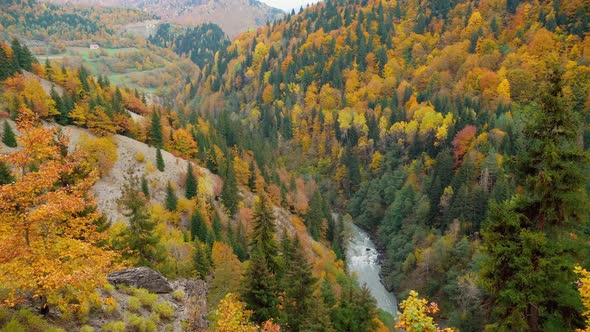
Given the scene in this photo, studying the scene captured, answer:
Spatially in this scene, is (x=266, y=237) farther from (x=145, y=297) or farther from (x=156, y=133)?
(x=156, y=133)

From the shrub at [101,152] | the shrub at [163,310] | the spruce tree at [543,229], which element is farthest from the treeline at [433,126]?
the shrub at [101,152]

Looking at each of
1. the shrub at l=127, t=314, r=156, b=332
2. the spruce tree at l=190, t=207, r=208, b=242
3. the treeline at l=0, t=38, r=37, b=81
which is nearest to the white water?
the spruce tree at l=190, t=207, r=208, b=242

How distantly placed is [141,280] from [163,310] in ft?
12.4

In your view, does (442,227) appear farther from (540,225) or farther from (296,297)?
(540,225)

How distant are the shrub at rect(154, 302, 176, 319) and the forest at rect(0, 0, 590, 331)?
3.36 m

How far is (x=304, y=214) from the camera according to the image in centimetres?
9212

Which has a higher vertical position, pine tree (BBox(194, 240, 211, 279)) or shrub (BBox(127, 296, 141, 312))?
shrub (BBox(127, 296, 141, 312))

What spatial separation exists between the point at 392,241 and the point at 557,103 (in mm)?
78175

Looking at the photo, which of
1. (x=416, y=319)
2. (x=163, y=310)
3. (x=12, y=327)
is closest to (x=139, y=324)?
→ (x=163, y=310)

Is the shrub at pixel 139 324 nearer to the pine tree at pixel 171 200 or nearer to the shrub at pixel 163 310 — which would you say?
the shrub at pixel 163 310

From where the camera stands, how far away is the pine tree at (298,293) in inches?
1260

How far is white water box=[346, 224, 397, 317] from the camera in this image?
249 ft

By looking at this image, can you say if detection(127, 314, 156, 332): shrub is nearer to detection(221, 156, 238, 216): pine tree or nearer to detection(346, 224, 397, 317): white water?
Answer: detection(221, 156, 238, 216): pine tree

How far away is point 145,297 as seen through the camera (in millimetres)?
22016
